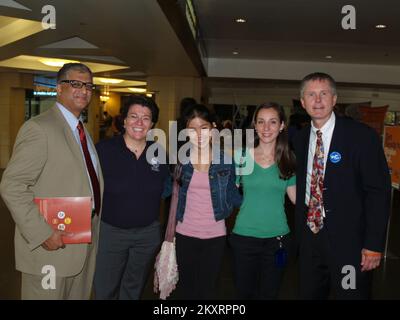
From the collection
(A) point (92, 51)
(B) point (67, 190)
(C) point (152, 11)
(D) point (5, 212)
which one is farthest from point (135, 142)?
(A) point (92, 51)

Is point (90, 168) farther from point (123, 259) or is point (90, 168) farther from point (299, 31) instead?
point (299, 31)

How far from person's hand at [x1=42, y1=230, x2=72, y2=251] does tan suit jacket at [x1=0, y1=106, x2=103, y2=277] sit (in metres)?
0.03

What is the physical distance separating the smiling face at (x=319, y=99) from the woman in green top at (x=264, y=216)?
0.29m

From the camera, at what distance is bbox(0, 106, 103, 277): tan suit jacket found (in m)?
1.88

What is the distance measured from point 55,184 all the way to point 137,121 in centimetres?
68

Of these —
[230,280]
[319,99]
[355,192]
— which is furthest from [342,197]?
[230,280]

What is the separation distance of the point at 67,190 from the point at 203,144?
0.95 metres

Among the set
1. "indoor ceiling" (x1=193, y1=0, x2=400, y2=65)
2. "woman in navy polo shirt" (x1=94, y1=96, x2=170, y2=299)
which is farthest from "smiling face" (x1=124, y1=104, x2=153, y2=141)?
"indoor ceiling" (x1=193, y1=0, x2=400, y2=65)

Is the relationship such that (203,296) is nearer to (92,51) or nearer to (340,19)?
(340,19)

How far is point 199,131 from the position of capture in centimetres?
259

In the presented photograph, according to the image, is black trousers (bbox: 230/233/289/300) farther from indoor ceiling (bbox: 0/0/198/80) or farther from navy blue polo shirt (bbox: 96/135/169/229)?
indoor ceiling (bbox: 0/0/198/80)

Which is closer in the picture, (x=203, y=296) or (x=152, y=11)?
(x=203, y=296)

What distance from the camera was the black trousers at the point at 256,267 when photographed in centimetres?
254

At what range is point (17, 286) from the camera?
3672 millimetres
